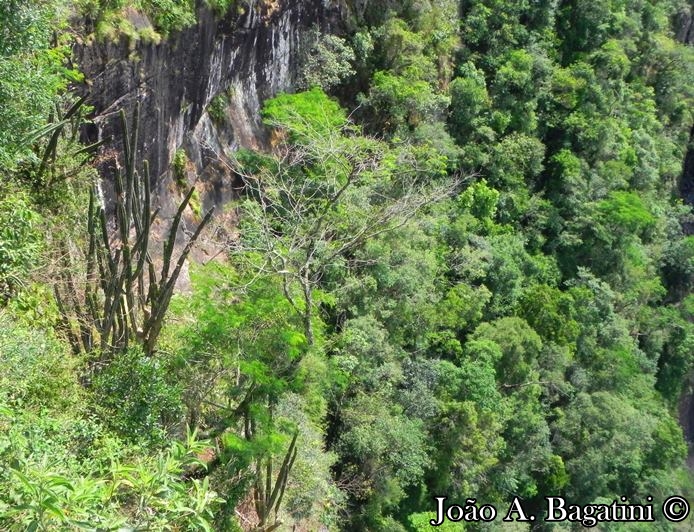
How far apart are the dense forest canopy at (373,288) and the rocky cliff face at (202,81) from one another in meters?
0.37

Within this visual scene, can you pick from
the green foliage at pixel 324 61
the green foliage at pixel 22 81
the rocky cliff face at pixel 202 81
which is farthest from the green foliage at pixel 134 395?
the green foliage at pixel 324 61

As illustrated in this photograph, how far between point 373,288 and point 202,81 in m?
5.85

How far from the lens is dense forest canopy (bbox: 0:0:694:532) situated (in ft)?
25.2

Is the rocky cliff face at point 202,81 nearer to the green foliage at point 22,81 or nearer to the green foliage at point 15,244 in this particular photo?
the green foliage at point 22,81

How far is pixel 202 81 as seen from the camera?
1419 centimetres

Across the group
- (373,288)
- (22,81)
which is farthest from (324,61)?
(22,81)

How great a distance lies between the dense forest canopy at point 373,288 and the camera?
769 cm

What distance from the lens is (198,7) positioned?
13.3m

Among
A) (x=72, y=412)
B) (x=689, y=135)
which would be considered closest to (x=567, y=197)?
(x=689, y=135)

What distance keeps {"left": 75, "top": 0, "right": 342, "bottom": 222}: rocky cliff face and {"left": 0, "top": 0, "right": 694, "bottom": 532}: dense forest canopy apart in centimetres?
37

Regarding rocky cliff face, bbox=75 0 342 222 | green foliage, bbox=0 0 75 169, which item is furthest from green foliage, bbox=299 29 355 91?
green foliage, bbox=0 0 75 169

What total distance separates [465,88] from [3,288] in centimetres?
1700

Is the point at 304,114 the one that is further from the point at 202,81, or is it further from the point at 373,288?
the point at 373,288

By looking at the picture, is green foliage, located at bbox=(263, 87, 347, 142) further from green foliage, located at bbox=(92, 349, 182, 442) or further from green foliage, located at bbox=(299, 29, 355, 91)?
green foliage, located at bbox=(92, 349, 182, 442)
